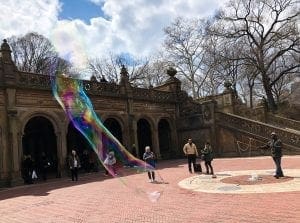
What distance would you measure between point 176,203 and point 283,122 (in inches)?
1098

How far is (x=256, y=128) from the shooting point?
97.1ft

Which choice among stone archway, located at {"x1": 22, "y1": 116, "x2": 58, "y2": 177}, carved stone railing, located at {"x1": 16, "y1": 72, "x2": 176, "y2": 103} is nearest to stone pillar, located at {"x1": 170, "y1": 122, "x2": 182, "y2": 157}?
carved stone railing, located at {"x1": 16, "y1": 72, "x2": 176, "y2": 103}

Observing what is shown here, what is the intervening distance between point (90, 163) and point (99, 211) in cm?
1650

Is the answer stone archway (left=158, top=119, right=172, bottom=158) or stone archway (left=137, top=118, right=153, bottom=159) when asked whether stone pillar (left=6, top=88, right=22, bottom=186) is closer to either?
stone archway (left=137, top=118, right=153, bottom=159)

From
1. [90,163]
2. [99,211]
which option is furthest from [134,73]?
[99,211]

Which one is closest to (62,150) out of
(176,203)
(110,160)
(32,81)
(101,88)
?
(32,81)

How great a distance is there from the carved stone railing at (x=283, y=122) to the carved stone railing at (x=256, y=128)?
26.2 feet

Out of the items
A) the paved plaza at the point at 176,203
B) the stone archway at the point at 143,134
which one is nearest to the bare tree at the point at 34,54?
the stone archway at the point at 143,134

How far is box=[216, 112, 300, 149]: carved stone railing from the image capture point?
27.1 metres

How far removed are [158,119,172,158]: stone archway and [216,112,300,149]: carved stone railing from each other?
18.8ft

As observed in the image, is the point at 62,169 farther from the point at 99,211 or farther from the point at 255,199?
the point at 255,199

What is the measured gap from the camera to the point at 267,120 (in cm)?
3841

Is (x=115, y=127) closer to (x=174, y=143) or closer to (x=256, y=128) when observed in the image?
(x=174, y=143)

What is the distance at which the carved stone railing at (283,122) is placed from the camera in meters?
36.5
